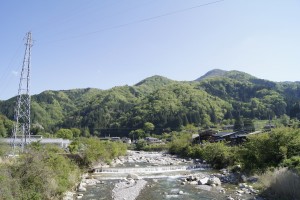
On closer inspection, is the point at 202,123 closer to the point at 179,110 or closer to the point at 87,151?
the point at 179,110

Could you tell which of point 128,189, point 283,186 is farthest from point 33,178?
point 283,186

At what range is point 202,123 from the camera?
15875 centimetres

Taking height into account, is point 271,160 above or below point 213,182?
above

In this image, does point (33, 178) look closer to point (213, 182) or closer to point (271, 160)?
point (213, 182)

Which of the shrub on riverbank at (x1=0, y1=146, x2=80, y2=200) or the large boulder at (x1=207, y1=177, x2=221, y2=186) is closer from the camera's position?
the shrub on riverbank at (x1=0, y1=146, x2=80, y2=200)

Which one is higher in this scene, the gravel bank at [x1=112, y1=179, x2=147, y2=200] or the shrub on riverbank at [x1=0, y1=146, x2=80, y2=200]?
the shrub on riverbank at [x1=0, y1=146, x2=80, y2=200]

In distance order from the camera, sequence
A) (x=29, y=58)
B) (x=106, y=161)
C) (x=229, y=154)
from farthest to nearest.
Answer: (x=106, y=161)
(x=229, y=154)
(x=29, y=58)

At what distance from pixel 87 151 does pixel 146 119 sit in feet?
426

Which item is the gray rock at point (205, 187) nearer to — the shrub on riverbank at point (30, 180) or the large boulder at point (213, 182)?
the large boulder at point (213, 182)

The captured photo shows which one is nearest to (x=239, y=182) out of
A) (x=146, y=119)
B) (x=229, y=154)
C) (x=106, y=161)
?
(x=229, y=154)

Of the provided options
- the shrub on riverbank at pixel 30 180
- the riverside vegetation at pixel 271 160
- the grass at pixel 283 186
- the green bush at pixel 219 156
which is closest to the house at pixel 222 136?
the green bush at pixel 219 156

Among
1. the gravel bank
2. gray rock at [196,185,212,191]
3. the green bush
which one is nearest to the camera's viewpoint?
the gravel bank

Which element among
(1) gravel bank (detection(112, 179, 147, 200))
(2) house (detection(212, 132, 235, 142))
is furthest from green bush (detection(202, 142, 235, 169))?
(2) house (detection(212, 132, 235, 142))

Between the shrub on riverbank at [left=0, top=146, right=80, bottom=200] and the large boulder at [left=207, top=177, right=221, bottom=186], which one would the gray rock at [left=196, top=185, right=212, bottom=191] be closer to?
the large boulder at [left=207, top=177, right=221, bottom=186]
